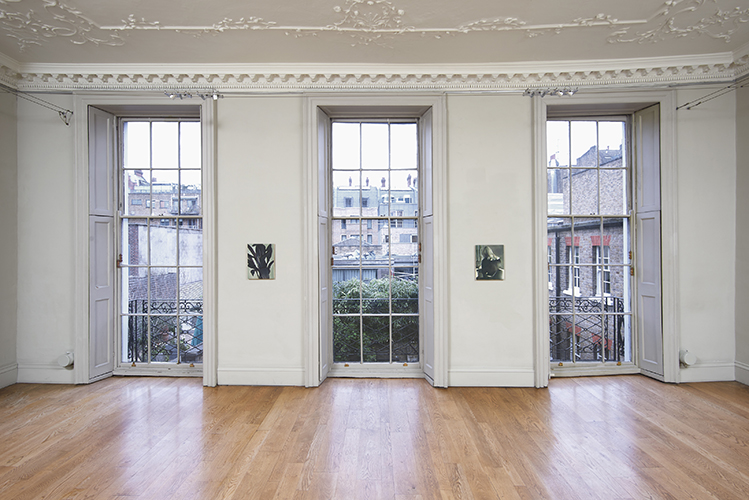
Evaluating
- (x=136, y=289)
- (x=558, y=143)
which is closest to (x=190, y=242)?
(x=136, y=289)

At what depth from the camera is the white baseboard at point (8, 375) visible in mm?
4531

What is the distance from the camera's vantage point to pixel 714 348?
4668 mm

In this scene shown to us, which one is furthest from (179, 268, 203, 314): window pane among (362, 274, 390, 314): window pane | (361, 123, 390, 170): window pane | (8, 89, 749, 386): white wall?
(361, 123, 390, 170): window pane

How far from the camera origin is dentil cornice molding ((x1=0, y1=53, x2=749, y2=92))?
452 centimetres

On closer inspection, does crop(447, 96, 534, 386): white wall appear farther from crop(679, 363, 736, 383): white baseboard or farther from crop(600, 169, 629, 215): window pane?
crop(679, 363, 736, 383): white baseboard

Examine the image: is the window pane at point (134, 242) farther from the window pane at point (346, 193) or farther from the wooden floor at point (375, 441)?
the window pane at point (346, 193)

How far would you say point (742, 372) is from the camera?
15.0ft

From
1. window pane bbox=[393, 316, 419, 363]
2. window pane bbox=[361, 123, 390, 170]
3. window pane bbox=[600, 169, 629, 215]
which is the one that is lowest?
window pane bbox=[393, 316, 419, 363]

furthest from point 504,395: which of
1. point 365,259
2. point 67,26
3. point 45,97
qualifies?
point 45,97

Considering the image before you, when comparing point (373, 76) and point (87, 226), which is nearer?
point (373, 76)

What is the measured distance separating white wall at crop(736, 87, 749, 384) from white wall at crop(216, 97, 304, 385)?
16.2 ft

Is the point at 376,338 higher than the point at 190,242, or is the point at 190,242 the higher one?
the point at 190,242

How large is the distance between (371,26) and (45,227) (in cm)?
431

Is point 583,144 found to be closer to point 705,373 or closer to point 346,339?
point 705,373
